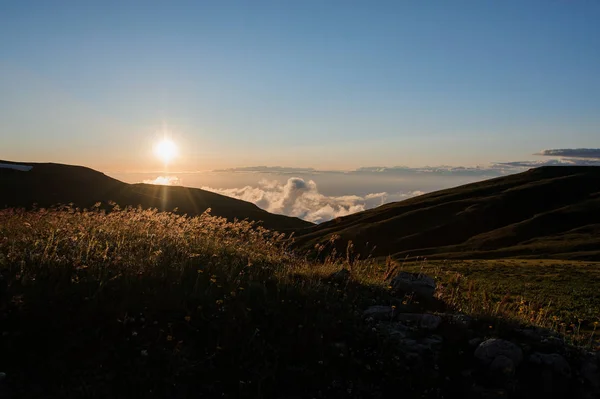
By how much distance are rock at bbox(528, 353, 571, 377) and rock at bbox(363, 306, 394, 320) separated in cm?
241

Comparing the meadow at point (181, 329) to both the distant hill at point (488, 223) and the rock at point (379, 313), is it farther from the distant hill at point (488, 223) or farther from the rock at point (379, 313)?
the distant hill at point (488, 223)

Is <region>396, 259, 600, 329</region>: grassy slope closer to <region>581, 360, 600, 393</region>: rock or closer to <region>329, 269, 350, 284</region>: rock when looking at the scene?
<region>329, 269, 350, 284</region>: rock

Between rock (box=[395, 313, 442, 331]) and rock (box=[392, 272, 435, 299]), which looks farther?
rock (box=[392, 272, 435, 299])

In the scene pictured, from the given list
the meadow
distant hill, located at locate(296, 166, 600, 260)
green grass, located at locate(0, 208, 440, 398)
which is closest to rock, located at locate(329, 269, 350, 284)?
the meadow

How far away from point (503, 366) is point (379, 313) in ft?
7.68

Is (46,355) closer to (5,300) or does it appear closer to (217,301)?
(5,300)

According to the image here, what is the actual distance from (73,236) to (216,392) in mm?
5284

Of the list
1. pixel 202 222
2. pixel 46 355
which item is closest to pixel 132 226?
pixel 202 222

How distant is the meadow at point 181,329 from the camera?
19.4ft

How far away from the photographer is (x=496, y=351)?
6.95 m

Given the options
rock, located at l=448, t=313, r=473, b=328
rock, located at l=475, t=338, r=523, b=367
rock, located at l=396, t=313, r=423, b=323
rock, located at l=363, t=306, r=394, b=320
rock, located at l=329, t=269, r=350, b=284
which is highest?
rock, located at l=329, t=269, r=350, b=284

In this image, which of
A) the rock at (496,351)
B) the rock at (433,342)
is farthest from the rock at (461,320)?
the rock at (496,351)

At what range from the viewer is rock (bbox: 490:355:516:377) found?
6652 mm

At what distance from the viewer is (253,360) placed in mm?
6461
